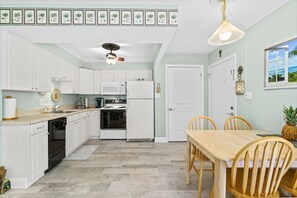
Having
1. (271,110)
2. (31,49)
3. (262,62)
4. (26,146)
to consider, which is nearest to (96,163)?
(26,146)

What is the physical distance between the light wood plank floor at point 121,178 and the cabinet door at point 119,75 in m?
2.29

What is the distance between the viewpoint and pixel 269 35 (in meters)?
2.16

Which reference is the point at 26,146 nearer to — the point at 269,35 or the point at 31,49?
the point at 31,49

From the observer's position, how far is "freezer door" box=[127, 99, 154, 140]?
4.27 m

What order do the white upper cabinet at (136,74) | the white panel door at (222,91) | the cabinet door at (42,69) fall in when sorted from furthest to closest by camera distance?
the white upper cabinet at (136,74), the white panel door at (222,91), the cabinet door at (42,69)

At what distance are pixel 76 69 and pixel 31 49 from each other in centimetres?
178

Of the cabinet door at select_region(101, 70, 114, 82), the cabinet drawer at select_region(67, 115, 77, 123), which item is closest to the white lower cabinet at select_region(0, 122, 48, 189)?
the cabinet drawer at select_region(67, 115, 77, 123)

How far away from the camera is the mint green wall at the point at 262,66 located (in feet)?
6.19

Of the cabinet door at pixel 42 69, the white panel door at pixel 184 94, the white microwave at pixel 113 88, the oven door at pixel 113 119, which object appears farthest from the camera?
the white microwave at pixel 113 88

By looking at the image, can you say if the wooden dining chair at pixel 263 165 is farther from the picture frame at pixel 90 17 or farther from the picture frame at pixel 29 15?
the picture frame at pixel 29 15

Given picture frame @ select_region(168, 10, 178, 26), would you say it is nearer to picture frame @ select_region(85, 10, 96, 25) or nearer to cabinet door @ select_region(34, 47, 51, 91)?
picture frame @ select_region(85, 10, 96, 25)

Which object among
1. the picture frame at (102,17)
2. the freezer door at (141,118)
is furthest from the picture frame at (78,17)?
the freezer door at (141,118)

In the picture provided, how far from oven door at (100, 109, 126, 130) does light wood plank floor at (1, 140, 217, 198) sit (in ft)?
3.58

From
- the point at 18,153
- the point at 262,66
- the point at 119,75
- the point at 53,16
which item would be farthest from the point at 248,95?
the point at 18,153
